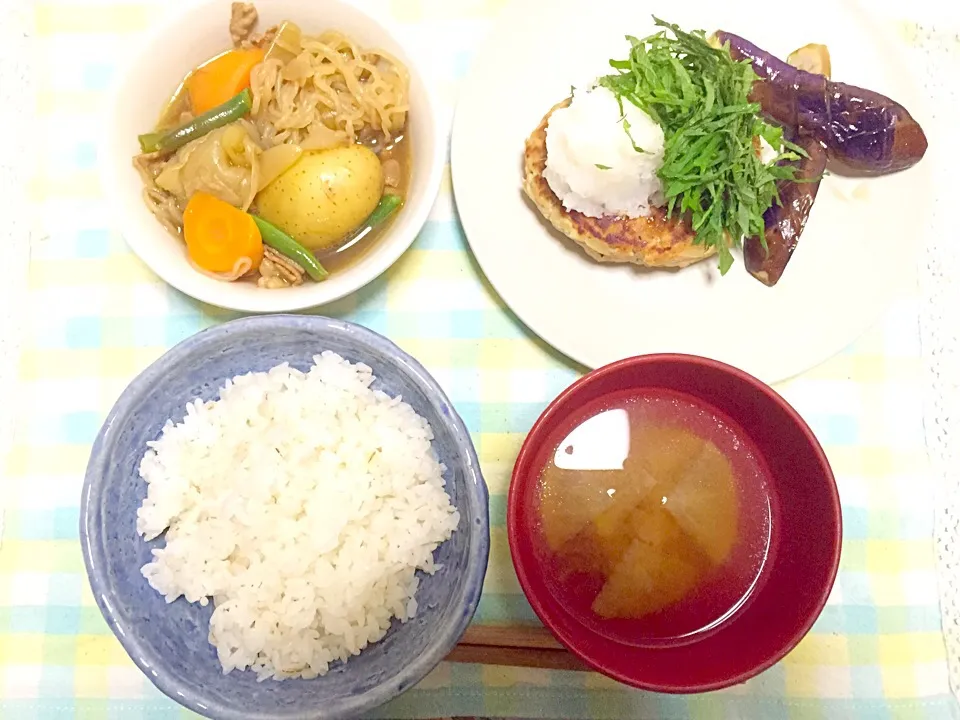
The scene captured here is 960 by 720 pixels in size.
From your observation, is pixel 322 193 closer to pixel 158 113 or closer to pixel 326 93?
pixel 326 93

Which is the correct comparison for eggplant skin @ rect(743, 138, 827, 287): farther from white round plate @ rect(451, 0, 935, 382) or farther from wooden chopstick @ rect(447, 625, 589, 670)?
wooden chopstick @ rect(447, 625, 589, 670)

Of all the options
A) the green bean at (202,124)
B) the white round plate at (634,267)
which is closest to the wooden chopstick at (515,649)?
the white round plate at (634,267)

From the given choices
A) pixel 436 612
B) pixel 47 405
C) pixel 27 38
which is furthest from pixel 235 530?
pixel 27 38

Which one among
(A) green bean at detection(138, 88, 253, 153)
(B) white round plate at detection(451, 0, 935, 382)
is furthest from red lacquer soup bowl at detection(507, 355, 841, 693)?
(A) green bean at detection(138, 88, 253, 153)

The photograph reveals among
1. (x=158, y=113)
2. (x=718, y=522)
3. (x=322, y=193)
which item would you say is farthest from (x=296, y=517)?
(x=158, y=113)

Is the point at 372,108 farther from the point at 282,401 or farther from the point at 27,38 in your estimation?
the point at 27,38

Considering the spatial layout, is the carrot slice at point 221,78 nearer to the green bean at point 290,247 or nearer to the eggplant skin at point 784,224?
the green bean at point 290,247
